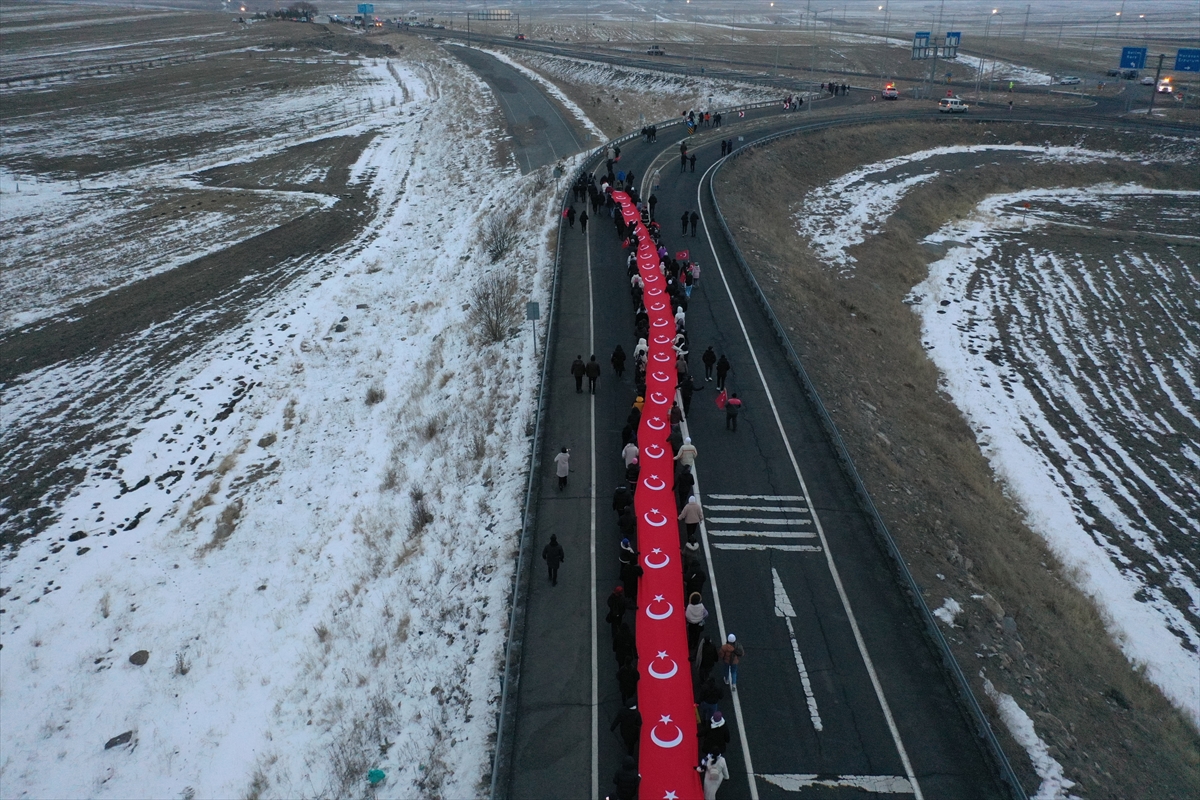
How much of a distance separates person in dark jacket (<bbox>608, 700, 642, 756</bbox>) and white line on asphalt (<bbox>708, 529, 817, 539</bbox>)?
5.87 metres

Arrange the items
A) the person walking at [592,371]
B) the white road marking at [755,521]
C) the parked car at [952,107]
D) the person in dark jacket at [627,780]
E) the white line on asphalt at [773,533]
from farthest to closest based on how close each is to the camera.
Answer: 1. the parked car at [952,107]
2. the person walking at [592,371]
3. the white road marking at [755,521]
4. the white line on asphalt at [773,533]
5. the person in dark jacket at [627,780]

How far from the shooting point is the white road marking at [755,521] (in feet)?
55.3

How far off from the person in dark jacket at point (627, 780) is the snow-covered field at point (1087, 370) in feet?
21.1

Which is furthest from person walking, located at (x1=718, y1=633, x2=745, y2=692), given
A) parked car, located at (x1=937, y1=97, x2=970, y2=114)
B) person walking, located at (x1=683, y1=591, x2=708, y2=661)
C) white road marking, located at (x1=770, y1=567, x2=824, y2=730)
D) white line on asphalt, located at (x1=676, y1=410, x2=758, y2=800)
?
parked car, located at (x1=937, y1=97, x2=970, y2=114)

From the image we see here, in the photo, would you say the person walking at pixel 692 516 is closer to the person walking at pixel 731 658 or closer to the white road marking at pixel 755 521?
the white road marking at pixel 755 521

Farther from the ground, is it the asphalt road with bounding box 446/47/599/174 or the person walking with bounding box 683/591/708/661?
the asphalt road with bounding box 446/47/599/174

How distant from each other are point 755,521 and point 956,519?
567 cm

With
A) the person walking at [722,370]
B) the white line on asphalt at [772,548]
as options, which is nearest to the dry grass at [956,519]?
the white line on asphalt at [772,548]

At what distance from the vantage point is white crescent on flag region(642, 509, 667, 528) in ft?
51.7

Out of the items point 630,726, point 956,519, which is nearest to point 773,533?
point 956,519

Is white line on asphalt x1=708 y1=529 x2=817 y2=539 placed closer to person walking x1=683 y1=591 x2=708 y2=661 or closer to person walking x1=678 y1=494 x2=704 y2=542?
person walking x1=678 y1=494 x2=704 y2=542

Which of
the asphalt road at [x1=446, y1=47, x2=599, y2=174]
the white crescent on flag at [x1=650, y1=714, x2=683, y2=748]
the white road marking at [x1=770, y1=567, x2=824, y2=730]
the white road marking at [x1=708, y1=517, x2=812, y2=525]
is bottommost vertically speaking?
the white road marking at [x1=770, y1=567, x2=824, y2=730]

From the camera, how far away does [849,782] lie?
11.3 meters

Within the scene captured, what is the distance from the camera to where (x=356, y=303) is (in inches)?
1332
